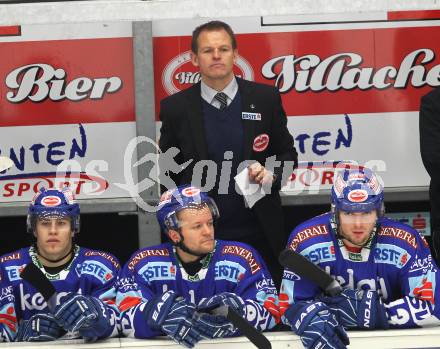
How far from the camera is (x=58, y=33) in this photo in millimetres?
6168

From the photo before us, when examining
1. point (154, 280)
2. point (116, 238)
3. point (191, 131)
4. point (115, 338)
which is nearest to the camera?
point (115, 338)

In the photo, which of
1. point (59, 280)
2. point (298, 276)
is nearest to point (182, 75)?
point (59, 280)

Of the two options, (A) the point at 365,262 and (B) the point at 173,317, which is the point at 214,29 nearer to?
(A) the point at 365,262

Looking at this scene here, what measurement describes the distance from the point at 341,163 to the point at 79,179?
1338mm

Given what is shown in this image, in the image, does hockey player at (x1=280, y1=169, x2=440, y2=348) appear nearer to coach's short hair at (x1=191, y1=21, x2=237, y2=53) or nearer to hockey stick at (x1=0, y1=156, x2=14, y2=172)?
coach's short hair at (x1=191, y1=21, x2=237, y2=53)

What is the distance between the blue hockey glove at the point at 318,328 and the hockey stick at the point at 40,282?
1003 mm

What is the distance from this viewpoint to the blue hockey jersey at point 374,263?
472 centimetres

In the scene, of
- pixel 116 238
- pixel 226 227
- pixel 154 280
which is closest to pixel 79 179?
pixel 116 238

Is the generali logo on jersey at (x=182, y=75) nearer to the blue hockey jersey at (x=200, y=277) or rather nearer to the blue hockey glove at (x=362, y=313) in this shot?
the blue hockey jersey at (x=200, y=277)

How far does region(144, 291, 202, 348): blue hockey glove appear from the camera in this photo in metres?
4.34

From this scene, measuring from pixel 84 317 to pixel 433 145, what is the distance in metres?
1.67

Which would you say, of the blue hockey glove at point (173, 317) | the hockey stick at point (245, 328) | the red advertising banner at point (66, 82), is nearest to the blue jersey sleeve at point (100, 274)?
the blue hockey glove at point (173, 317)

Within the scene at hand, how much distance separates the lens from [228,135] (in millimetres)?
5434

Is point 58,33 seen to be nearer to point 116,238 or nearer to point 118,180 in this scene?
point 118,180
